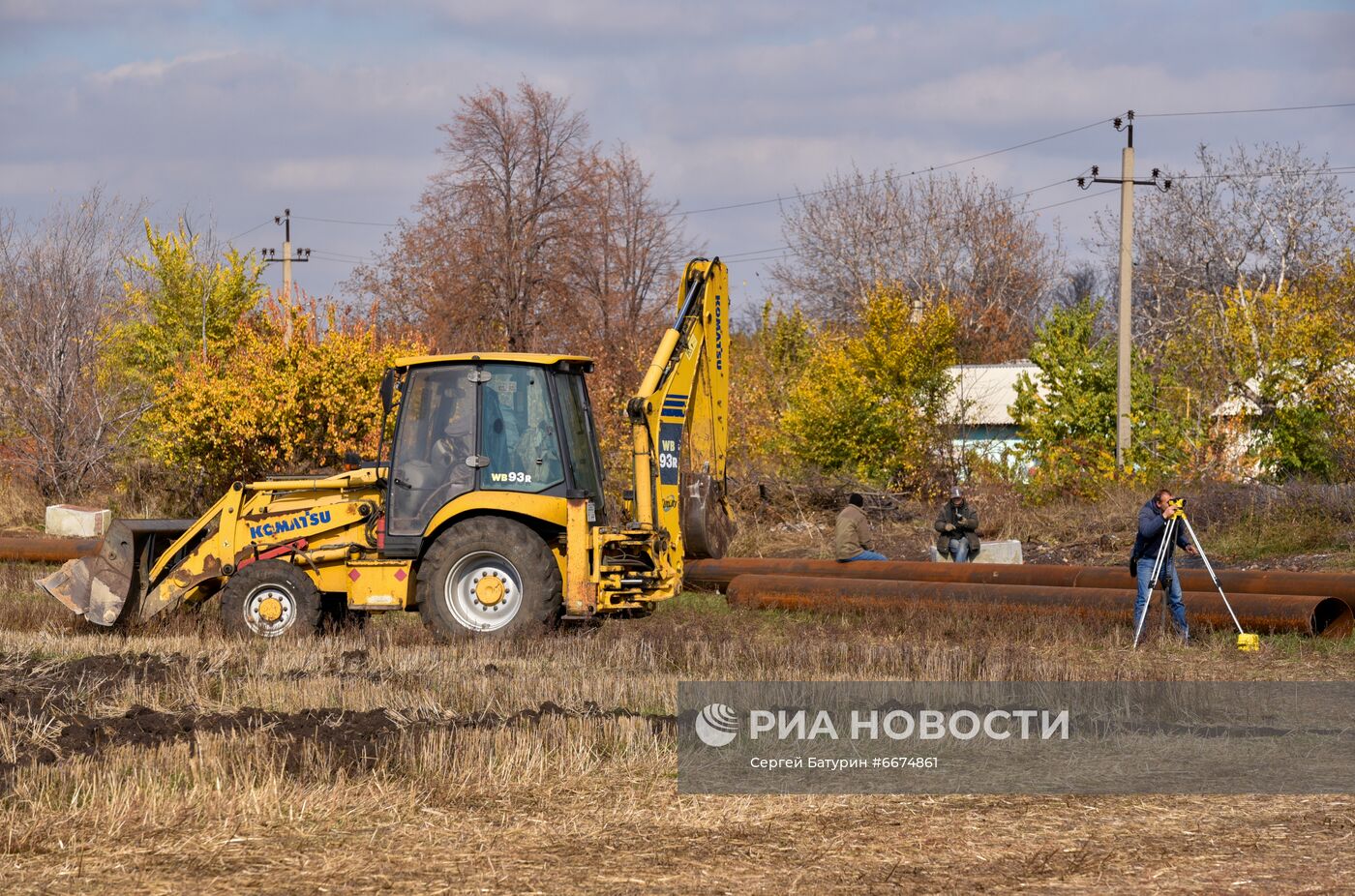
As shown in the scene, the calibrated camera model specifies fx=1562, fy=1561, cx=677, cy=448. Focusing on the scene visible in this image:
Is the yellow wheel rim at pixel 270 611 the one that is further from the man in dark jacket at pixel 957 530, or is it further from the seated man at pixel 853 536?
the man in dark jacket at pixel 957 530

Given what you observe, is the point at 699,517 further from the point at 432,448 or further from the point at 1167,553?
the point at 1167,553

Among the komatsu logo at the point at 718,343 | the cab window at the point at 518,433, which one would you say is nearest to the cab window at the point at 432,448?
the cab window at the point at 518,433

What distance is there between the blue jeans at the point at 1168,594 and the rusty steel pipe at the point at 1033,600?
342 mm

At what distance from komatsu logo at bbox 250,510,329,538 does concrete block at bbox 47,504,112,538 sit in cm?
1464

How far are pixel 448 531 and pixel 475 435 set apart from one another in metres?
→ 0.84

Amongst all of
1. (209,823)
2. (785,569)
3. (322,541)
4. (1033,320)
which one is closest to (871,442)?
(785,569)

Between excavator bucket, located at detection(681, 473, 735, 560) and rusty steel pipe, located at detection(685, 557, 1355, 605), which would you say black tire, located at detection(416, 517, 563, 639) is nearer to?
excavator bucket, located at detection(681, 473, 735, 560)

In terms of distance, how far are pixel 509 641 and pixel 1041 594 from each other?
5951 mm

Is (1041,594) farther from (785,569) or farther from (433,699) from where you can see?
(433,699)

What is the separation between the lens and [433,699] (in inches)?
378

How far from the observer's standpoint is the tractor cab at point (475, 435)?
13.3 meters

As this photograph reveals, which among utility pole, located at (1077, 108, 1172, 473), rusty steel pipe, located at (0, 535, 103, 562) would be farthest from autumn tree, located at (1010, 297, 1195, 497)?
rusty steel pipe, located at (0, 535, 103, 562)

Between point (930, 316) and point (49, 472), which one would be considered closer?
point (49, 472)

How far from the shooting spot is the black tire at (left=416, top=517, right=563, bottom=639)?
42.4 ft
